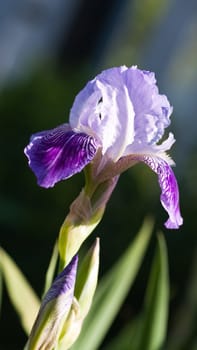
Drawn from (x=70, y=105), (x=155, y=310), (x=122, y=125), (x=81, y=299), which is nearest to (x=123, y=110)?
(x=122, y=125)

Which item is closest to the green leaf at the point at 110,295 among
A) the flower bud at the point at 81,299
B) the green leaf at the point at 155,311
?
the green leaf at the point at 155,311

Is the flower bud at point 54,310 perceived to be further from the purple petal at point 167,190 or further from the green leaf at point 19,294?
the green leaf at point 19,294

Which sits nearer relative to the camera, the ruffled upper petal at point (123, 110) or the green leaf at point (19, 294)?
the ruffled upper petal at point (123, 110)

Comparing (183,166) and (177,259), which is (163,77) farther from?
(177,259)

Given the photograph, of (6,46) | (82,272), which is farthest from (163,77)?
(82,272)

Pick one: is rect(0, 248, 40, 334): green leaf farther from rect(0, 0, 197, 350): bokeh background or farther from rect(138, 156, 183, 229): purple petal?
rect(138, 156, 183, 229): purple petal

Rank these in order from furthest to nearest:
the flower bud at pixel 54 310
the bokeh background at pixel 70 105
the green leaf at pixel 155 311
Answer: the bokeh background at pixel 70 105 < the green leaf at pixel 155 311 < the flower bud at pixel 54 310
